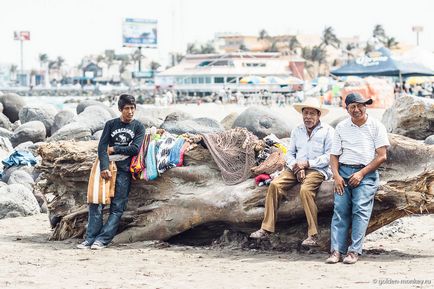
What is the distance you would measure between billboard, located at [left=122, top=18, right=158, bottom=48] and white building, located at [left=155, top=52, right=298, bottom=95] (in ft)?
52.6

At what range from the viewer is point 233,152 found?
939 cm

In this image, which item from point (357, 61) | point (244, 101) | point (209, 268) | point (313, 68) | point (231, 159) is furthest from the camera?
point (313, 68)

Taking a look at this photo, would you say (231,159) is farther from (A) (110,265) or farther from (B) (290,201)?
(A) (110,265)

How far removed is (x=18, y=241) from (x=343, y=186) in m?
3.96

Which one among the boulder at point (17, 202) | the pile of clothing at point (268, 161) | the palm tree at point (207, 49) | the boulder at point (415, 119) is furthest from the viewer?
the palm tree at point (207, 49)

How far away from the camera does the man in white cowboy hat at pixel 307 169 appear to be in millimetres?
8406

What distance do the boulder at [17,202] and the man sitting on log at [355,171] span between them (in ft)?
17.9

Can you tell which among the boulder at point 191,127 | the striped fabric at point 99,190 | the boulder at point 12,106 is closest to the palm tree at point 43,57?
the boulder at point 12,106

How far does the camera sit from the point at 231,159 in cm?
937

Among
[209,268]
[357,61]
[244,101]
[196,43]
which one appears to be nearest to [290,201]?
[209,268]

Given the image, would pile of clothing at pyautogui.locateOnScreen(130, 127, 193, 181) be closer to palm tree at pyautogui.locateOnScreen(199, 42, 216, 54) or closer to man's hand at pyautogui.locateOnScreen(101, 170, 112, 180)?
man's hand at pyautogui.locateOnScreen(101, 170, 112, 180)

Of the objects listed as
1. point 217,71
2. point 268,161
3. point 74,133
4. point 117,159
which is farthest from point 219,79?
point 268,161

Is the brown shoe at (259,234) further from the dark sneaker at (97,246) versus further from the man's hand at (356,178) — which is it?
the dark sneaker at (97,246)


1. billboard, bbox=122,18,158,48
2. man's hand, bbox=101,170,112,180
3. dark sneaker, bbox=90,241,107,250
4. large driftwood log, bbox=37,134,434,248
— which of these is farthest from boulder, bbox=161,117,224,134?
billboard, bbox=122,18,158,48
